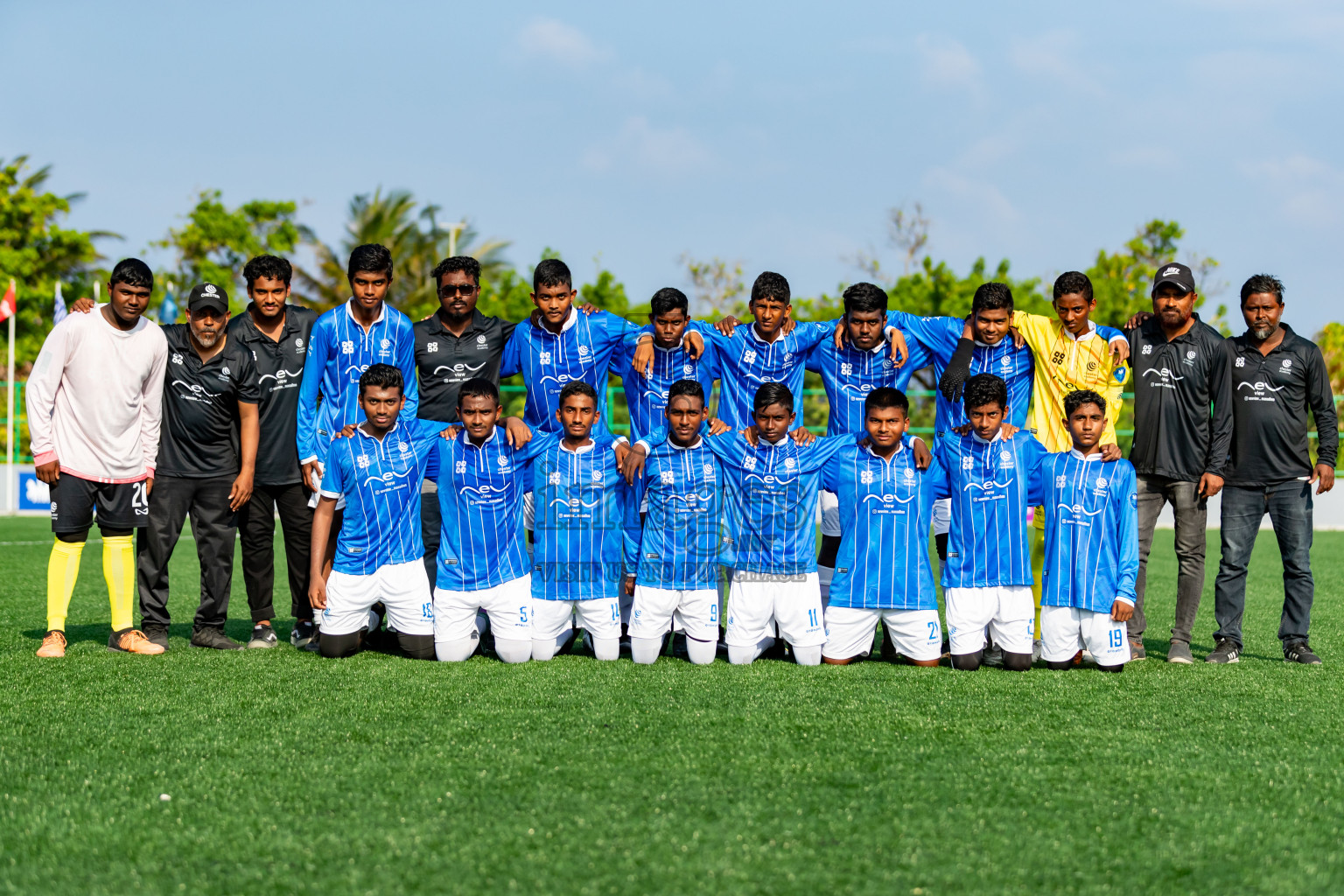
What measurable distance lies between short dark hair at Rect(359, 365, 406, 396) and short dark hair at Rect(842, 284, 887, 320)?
226 centimetres

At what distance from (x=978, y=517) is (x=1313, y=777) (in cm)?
201

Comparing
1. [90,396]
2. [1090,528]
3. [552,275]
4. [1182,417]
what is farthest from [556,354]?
[1182,417]

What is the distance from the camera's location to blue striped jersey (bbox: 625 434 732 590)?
225 inches

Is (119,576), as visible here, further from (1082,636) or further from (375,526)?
(1082,636)

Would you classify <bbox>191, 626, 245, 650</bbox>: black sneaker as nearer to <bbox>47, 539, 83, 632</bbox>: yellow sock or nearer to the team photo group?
the team photo group

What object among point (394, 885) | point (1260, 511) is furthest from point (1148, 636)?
point (394, 885)

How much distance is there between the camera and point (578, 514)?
578 cm

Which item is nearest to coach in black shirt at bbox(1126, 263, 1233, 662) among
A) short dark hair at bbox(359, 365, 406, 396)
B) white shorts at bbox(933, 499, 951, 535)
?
white shorts at bbox(933, 499, 951, 535)

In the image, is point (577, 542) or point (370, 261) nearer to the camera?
point (577, 542)

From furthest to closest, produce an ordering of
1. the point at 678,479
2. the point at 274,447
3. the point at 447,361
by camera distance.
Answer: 1. the point at 447,361
2. the point at 274,447
3. the point at 678,479

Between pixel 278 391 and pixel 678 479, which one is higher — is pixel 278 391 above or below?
above

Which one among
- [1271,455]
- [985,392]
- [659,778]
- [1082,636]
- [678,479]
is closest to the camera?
[659,778]

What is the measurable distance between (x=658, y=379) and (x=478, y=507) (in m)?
1.20

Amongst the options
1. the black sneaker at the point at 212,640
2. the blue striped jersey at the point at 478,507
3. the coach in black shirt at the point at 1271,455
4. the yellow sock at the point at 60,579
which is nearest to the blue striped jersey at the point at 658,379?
the blue striped jersey at the point at 478,507
